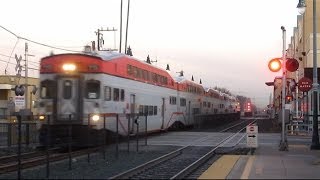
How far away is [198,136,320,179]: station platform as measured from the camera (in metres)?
14.2

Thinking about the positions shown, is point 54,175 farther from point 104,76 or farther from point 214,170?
point 104,76

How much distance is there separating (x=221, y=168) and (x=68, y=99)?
8.00 m

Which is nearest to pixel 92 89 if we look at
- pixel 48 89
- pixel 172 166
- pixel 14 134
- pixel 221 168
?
pixel 48 89

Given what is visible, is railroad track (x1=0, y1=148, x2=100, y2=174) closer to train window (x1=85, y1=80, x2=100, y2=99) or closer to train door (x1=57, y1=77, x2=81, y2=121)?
train door (x1=57, y1=77, x2=81, y2=121)

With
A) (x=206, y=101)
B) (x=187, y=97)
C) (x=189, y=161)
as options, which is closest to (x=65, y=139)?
(x=189, y=161)

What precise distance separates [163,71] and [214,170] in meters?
19.3

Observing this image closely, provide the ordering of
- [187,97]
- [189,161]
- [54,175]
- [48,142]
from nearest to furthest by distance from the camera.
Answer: [54,175] < [48,142] < [189,161] < [187,97]

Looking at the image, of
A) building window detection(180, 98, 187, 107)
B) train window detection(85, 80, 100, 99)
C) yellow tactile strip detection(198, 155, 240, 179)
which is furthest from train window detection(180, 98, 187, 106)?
yellow tactile strip detection(198, 155, 240, 179)

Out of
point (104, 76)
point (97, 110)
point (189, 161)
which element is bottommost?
point (189, 161)

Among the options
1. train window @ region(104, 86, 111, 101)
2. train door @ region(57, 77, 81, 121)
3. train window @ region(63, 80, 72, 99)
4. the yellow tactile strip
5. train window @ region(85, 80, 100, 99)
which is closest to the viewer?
the yellow tactile strip

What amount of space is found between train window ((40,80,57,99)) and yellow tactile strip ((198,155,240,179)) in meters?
7.35

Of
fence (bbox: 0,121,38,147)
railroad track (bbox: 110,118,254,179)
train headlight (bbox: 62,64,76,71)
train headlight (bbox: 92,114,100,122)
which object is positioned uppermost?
train headlight (bbox: 62,64,76,71)

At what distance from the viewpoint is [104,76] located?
22812 millimetres

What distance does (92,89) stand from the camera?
22.2 meters
